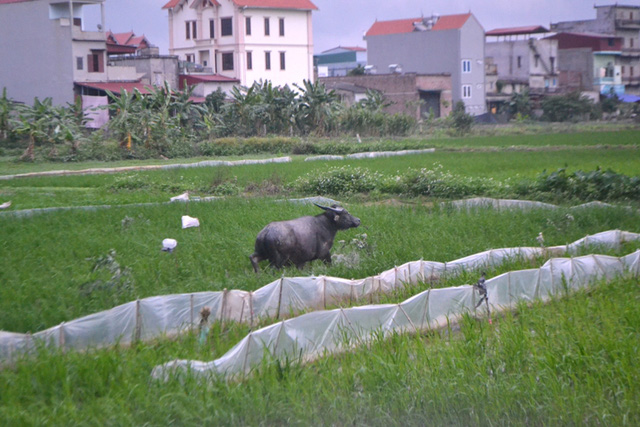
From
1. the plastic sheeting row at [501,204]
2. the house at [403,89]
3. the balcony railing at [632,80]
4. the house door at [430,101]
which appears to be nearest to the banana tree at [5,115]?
the plastic sheeting row at [501,204]

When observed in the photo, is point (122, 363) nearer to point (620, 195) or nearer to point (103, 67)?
point (620, 195)

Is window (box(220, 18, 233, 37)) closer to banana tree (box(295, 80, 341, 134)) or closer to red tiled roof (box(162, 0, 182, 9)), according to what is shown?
red tiled roof (box(162, 0, 182, 9))

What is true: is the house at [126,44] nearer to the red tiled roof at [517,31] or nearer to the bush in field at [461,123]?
the bush in field at [461,123]

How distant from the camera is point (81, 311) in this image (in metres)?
5.98

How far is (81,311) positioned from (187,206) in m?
4.95

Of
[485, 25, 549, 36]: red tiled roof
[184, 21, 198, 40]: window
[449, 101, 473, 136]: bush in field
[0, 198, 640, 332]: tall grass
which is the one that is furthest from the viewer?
[485, 25, 549, 36]: red tiled roof

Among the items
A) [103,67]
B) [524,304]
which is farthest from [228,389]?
[103,67]

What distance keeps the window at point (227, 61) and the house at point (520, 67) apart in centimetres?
1854

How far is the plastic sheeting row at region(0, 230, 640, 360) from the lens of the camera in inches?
203

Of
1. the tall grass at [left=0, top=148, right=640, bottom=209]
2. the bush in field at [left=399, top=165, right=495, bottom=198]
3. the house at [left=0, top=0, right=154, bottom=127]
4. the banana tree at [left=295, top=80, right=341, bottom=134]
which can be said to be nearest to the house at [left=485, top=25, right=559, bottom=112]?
the banana tree at [left=295, top=80, right=341, bottom=134]

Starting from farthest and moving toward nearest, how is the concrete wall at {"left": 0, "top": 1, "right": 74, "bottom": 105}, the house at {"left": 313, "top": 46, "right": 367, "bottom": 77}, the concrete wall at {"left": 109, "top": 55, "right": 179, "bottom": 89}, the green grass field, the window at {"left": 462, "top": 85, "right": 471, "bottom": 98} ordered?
the house at {"left": 313, "top": 46, "right": 367, "bottom": 77}
the window at {"left": 462, "top": 85, "right": 471, "bottom": 98}
the concrete wall at {"left": 109, "top": 55, "right": 179, "bottom": 89}
the concrete wall at {"left": 0, "top": 1, "right": 74, "bottom": 105}
the green grass field

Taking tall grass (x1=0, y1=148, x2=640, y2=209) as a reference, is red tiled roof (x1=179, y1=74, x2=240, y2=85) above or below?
above

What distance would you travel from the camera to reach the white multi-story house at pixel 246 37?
136 feet

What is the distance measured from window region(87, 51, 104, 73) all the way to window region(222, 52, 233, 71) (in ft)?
32.5
